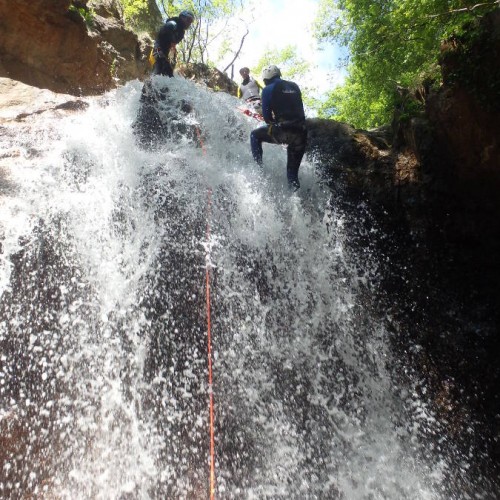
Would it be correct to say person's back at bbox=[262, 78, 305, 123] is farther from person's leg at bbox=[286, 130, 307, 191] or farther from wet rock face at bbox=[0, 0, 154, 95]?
wet rock face at bbox=[0, 0, 154, 95]

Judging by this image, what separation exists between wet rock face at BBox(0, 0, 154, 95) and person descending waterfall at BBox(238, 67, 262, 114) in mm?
3604

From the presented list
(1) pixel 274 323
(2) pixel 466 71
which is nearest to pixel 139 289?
(1) pixel 274 323

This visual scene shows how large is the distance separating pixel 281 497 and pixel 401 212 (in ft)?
15.1

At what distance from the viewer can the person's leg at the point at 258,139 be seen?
6.45m

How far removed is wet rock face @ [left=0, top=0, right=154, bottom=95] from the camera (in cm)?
855

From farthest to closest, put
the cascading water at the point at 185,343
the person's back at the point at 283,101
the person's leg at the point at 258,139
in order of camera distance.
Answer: the person's leg at the point at 258,139 → the person's back at the point at 283,101 → the cascading water at the point at 185,343

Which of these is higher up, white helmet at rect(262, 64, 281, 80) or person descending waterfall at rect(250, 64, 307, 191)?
white helmet at rect(262, 64, 281, 80)

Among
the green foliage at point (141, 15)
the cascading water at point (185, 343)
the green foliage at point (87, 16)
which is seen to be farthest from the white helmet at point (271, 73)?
the green foliage at point (141, 15)

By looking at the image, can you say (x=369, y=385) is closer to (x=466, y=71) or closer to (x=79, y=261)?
(x=79, y=261)

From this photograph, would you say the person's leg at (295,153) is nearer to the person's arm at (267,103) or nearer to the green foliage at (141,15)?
the person's arm at (267,103)

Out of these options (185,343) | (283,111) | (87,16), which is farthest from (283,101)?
(87,16)

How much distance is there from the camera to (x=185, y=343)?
184 inches

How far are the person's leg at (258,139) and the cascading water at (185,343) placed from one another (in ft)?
1.61

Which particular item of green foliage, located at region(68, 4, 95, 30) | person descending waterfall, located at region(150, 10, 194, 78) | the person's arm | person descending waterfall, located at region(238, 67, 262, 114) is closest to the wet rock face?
green foliage, located at region(68, 4, 95, 30)
